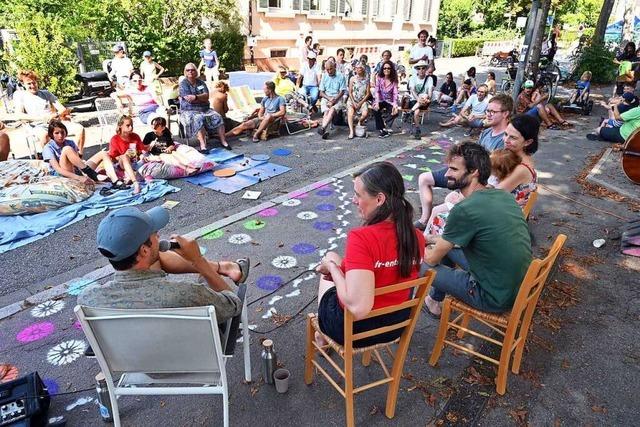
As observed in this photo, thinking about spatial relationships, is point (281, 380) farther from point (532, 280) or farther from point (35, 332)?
point (35, 332)

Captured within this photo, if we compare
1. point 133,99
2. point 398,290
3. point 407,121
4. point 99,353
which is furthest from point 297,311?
point 407,121

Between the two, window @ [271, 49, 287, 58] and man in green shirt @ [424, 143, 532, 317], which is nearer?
man in green shirt @ [424, 143, 532, 317]

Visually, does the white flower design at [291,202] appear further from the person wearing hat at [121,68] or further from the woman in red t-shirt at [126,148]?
the person wearing hat at [121,68]

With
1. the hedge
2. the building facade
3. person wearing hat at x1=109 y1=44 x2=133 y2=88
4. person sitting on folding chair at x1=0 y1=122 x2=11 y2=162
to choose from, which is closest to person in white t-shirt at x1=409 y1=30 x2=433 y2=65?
the building facade

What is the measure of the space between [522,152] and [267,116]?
19.2 ft

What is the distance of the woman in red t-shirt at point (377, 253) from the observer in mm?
2023

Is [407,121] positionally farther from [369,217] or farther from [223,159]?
[369,217]

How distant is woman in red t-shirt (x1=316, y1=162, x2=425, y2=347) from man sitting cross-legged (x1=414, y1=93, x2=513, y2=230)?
2017 millimetres

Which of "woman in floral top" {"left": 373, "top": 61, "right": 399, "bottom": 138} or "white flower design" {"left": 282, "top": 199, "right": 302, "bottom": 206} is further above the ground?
"woman in floral top" {"left": 373, "top": 61, "right": 399, "bottom": 138}

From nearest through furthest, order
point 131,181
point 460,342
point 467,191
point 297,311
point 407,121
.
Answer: point 467,191 < point 460,342 < point 297,311 < point 131,181 < point 407,121

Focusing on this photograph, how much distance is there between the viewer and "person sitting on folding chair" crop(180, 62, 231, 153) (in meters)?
7.88

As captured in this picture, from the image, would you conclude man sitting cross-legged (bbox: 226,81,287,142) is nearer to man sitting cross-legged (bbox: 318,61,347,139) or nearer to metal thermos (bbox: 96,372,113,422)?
man sitting cross-legged (bbox: 318,61,347,139)

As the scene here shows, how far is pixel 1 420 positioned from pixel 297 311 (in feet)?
6.52

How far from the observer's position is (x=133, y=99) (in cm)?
909
